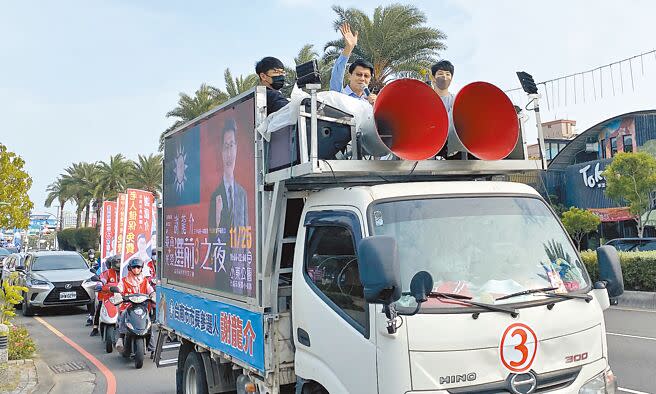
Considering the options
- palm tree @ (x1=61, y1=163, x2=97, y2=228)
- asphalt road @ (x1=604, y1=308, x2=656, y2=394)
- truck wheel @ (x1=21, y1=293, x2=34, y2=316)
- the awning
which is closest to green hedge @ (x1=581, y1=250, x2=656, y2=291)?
asphalt road @ (x1=604, y1=308, x2=656, y2=394)

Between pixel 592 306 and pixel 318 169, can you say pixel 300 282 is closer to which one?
pixel 318 169

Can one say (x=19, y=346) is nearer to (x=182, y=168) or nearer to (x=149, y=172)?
(x=182, y=168)

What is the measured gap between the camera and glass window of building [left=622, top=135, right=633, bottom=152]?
29964 millimetres

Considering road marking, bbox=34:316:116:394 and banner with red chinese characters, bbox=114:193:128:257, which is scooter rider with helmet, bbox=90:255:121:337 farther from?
banner with red chinese characters, bbox=114:193:128:257

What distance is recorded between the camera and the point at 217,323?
16.4ft

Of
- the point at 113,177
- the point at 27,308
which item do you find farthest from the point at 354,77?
the point at 113,177

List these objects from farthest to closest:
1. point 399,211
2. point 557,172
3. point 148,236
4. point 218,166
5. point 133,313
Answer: point 557,172 < point 148,236 < point 133,313 < point 218,166 < point 399,211

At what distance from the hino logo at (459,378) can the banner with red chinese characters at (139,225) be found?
36.4 ft

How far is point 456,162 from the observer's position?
12.9ft

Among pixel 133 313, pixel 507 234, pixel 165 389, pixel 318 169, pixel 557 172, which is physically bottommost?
pixel 165 389

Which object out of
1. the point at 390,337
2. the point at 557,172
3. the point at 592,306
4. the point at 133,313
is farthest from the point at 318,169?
the point at 557,172

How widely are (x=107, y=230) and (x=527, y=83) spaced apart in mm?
14237

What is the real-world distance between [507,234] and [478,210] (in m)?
0.22

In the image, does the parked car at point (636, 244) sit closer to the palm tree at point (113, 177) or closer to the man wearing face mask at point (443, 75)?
the man wearing face mask at point (443, 75)
